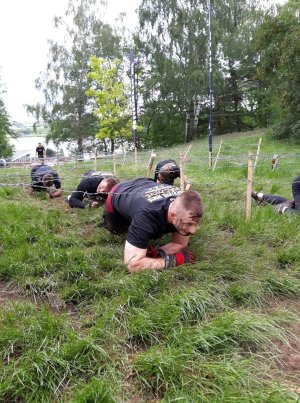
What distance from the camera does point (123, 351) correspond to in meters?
2.13

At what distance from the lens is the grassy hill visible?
6.01 feet

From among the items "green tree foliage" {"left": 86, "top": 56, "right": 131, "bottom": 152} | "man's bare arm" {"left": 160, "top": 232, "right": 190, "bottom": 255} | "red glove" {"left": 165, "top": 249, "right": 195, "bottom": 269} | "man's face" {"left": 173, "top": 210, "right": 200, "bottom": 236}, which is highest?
"green tree foliage" {"left": 86, "top": 56, "right": 131, "bottom": 152}

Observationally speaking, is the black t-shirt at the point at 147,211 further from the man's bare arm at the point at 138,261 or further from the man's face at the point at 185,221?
the man's face at the point at 185,221

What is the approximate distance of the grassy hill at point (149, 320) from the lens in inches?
72.2

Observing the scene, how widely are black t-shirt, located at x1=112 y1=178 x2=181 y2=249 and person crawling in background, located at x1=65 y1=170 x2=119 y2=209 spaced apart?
1.28m

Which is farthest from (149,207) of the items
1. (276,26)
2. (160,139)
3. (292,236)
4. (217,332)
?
(160,139)

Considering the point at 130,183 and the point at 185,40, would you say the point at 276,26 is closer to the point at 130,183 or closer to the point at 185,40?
the point at 185,40

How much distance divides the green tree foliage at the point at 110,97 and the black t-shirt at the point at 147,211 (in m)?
20.2

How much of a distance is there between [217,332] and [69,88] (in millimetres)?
28143

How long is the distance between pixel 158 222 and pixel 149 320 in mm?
912

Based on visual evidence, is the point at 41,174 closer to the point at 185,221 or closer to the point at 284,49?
the point at 185,221

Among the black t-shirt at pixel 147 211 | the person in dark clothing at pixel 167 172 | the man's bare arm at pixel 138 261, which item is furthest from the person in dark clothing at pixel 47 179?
the man's bare arm at pixel 138 261

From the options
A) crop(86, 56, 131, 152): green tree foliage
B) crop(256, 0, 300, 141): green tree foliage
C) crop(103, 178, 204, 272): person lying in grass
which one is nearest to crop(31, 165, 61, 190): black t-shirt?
crop(103, 178, 204, 272): person lying in grass

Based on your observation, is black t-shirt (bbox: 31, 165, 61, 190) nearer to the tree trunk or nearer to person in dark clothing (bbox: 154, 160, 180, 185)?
person in dark clothing (bbox: 154, 160, 180, 185)
